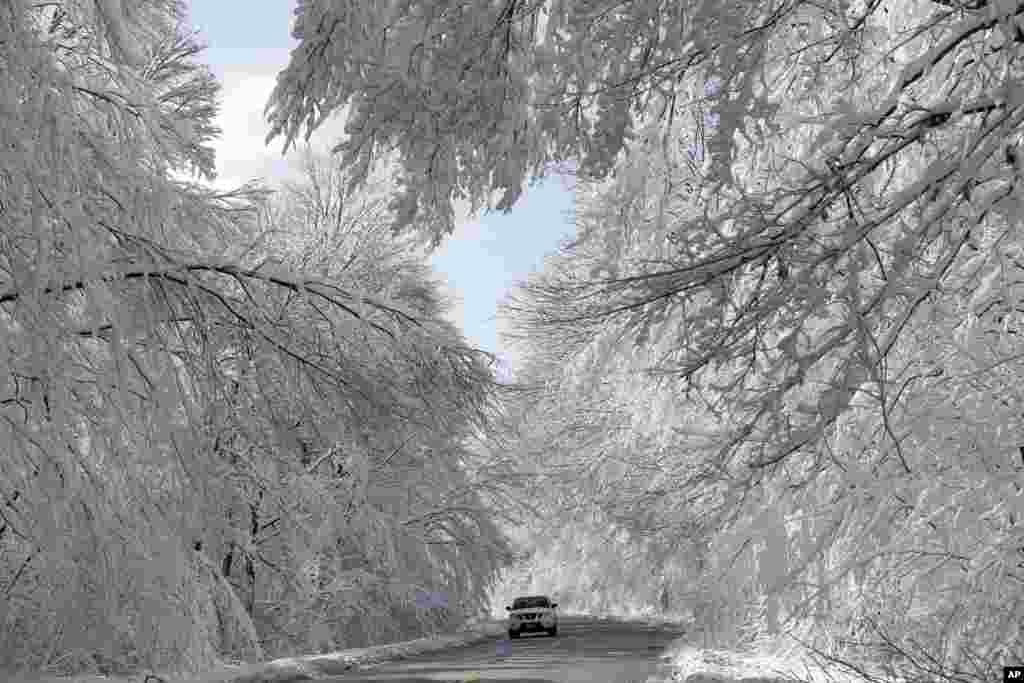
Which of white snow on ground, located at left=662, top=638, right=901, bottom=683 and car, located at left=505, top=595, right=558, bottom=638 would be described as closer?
white snow on ground, located at left=662, top=638, right=901, bottom=683

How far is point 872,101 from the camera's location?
25.7ft

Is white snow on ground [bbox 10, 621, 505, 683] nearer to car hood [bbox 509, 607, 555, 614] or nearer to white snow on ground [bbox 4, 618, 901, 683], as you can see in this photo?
white snow on ground [bbox 4, 618, 901, 683]

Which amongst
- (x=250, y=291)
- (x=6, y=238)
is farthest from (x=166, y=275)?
(x=6, y=238)

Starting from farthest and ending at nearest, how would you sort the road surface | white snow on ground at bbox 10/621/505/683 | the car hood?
the car hood → the road surface → white snow on ground at bbox 10/621/505/683

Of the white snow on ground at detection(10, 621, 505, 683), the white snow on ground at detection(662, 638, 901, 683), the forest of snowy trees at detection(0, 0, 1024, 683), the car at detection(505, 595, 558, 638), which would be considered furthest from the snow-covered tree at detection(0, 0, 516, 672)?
the car at detection(505, 595, 558, 638)

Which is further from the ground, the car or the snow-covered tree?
the car

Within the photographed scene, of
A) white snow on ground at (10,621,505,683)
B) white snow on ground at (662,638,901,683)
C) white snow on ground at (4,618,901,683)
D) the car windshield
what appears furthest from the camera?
the car windshield

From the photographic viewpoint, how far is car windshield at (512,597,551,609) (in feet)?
101

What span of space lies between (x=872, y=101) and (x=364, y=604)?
18901 millimetres

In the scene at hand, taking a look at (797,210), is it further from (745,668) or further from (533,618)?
(533,618)

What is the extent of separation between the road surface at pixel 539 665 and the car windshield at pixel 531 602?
7.06 meters

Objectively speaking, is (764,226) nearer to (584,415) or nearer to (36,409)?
(36,409)

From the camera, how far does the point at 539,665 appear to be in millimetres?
16656

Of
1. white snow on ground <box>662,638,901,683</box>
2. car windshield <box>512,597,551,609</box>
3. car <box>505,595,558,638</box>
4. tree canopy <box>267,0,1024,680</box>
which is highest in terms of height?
car windshield <box>512,597,551,609</box>
